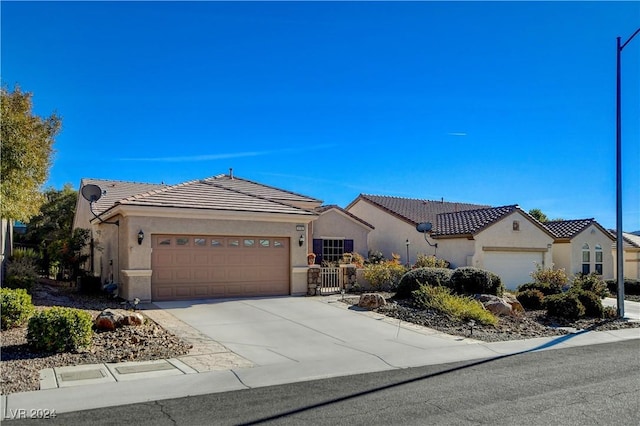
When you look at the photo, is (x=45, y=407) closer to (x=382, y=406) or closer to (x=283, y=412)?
(x=283, y=412)

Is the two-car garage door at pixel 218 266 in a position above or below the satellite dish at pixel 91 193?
below

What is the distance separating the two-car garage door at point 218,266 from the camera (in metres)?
16.0

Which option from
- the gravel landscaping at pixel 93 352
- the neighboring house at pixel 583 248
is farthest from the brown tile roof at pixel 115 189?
the neighboring house at pixel 583 248

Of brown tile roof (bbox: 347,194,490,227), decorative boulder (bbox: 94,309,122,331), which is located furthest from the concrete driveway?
brown tile roof (bbox: 347,194,490,227)

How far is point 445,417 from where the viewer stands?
6059mm

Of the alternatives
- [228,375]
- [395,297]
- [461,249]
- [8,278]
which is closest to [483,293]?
[395,297]

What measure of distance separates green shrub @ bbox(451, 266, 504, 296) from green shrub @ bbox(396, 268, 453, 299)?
0.38 meters

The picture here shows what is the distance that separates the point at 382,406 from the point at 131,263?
11.0 m

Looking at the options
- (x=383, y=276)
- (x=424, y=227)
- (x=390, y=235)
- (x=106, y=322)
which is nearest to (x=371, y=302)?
(x=383, y=276)

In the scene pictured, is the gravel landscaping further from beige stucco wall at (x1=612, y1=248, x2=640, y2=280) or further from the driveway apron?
beige stucco wall at (x1=612, y1=248, x2=640, y2=280)

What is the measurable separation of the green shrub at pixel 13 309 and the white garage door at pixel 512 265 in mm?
19270

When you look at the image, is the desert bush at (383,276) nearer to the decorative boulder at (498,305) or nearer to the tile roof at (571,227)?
the decorative boulder at (498,305)

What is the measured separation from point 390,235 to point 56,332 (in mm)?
21831

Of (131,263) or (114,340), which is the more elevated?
(131,263)
